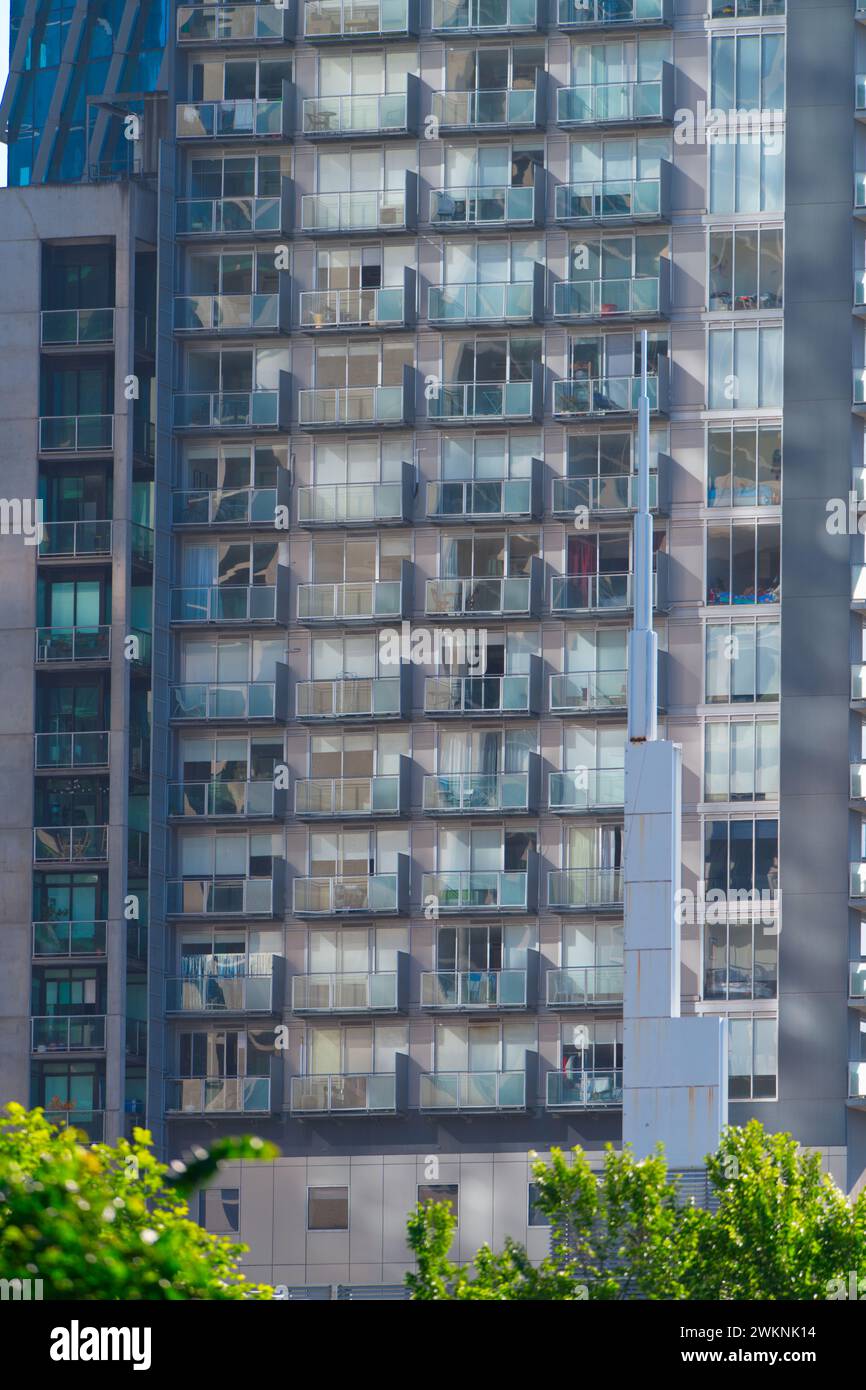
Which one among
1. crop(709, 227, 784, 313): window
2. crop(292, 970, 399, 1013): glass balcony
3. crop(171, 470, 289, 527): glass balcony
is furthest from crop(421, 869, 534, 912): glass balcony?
crop(709, 227, 784, 313): window

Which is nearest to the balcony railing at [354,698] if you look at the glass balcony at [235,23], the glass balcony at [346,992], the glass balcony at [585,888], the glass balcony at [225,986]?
the glass balcony at [585,888]

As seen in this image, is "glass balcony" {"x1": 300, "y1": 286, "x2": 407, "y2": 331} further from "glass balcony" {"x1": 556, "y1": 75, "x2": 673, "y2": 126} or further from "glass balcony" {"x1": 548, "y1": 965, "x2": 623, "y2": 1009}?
"glass balcony" {"x1": 548, "y1": 965, "x2": 623, "y2": 1009}

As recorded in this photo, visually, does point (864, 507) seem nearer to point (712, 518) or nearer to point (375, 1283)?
point (712, 518)

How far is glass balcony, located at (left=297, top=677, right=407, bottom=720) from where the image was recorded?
95.0 m

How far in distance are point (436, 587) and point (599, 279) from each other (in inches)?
410

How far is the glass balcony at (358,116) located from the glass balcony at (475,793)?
19893 millimetres

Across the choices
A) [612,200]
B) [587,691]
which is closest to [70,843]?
[587,691]

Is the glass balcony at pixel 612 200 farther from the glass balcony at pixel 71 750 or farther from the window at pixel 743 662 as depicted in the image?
the glass balcony at pixel 71 750

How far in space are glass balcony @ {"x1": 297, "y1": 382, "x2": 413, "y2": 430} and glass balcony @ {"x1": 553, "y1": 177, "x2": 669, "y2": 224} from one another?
7284mm

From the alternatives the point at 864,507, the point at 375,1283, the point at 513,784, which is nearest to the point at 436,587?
the point at 513,784

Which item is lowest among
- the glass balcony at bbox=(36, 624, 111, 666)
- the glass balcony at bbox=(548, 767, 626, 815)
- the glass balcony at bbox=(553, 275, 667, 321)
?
the glass balcony at bbox=(548, 767, 626, 815)

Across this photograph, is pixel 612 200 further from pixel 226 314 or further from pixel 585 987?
pixel 585 987
